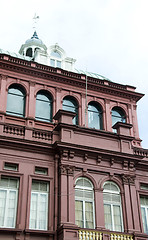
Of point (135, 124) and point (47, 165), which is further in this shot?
point (135, 124)

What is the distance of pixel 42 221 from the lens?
19344 millimetres

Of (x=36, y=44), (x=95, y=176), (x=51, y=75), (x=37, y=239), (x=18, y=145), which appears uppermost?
(x=36, y=44)

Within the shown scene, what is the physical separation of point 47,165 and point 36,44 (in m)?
14.5

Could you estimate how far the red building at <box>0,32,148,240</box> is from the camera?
19016 mm

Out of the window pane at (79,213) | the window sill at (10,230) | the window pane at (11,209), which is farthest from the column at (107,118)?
the window sill at (10,230)

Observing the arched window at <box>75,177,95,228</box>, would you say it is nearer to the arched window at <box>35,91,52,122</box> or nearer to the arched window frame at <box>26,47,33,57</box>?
the arched window at <box>35,91,52,122</box>

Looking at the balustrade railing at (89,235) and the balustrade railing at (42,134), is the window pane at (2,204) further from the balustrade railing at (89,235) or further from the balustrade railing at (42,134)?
the balustrade railing at (89,235)

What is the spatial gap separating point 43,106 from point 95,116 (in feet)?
12.7

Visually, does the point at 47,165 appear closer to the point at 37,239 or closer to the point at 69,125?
the point at 69,125

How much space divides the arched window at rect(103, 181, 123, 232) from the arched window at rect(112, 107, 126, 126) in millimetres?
7059

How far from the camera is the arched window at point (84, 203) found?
773 inches

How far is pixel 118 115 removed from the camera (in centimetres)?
2781

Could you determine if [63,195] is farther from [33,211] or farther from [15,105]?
[15,105]

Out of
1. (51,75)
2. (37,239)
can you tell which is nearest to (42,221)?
(37,239)
